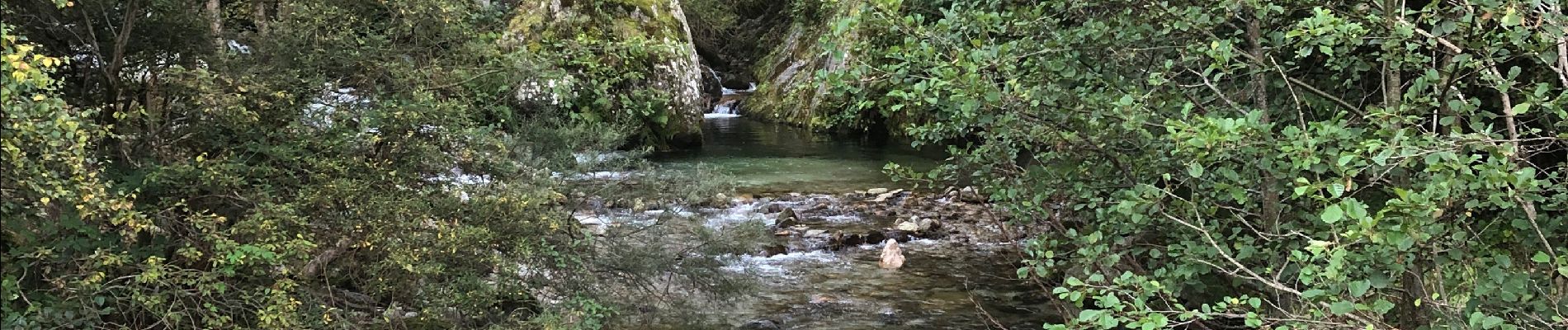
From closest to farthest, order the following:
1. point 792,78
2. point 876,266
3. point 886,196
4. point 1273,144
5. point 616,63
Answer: point 1273,144 < point 616,63 < point 876,266 < point 886,196 < point 792,78

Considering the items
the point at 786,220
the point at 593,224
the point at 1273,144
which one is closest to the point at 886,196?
the point at 786,220

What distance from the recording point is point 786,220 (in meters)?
12.3

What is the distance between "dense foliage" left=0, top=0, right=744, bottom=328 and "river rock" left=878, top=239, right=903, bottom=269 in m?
4.18

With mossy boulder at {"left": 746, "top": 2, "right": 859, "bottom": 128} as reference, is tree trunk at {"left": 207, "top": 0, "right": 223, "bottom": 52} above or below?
above

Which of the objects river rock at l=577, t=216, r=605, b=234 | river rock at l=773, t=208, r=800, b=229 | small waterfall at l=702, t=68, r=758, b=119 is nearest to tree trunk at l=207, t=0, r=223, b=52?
river rock at l=577, t=216, r=605, b=234

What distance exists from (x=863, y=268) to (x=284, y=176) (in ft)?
21.0

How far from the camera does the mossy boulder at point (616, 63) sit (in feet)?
21.3

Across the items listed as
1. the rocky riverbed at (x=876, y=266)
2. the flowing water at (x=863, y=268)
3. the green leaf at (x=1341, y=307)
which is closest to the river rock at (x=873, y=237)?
the rocky riverbed at (x=876, y=266)

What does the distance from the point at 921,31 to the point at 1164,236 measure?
72.3 inches

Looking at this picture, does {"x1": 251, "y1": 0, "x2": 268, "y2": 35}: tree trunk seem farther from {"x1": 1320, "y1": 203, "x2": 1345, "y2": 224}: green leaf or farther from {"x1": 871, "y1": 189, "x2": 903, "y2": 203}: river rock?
{"x1": 871, "y1": 189, "x2": 903, "y2": 203}: river rock

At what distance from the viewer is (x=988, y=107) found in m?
4.10

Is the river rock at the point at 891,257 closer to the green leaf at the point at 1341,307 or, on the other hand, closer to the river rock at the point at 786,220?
the river rock at the point at 786,220

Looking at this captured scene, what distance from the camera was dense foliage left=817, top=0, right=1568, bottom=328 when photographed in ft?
9.98

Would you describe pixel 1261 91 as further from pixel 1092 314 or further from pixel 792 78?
pixel 792 78
